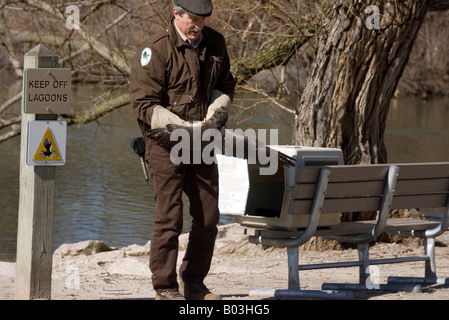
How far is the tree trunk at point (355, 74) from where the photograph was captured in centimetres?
901

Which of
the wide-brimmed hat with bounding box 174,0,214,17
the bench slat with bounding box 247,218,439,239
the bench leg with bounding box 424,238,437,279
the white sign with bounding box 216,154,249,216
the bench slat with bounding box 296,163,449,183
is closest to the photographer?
the wide-brimmed hat with bounding box 174,0,214,17

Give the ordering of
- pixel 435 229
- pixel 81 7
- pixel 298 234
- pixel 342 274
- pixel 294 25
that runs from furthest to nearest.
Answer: pixel 81 7 → pixel 294 25 → pixel 342 274 → pixel 435 229 → pixel 298 234

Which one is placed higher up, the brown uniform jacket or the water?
the brown uniform jacket

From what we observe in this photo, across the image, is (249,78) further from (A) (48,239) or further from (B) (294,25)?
(A) (48,239)

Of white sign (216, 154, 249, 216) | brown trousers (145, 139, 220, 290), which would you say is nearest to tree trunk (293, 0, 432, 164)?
white sign (216, 154, 249, 216)

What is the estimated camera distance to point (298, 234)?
21.8ft

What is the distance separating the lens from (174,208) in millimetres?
5762

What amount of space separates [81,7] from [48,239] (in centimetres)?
870

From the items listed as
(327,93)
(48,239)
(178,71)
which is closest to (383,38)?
(327,93)

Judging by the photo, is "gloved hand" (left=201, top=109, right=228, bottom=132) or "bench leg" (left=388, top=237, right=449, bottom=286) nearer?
"gloved hand" (left=201, top=109, right=228, bottom=132)

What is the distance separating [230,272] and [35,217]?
3007mm

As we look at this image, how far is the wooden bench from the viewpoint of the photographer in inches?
251

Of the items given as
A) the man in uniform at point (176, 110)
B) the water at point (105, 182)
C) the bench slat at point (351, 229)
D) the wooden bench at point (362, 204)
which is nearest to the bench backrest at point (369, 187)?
the wooden bench at point (362, 204)

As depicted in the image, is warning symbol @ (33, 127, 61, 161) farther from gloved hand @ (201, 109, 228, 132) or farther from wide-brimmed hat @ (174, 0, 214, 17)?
wide-brimmed hat @ (174, 0, 214, 17)
